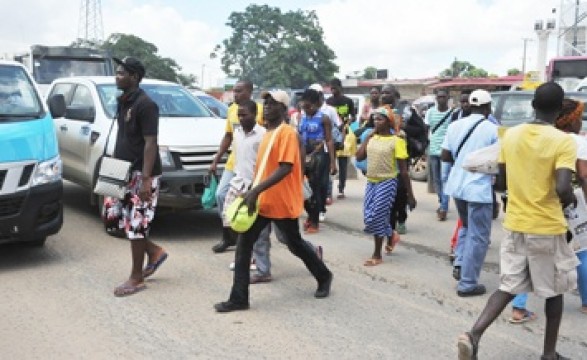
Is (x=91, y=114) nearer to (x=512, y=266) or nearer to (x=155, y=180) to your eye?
(x=155, y=180)

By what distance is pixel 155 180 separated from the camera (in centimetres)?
518

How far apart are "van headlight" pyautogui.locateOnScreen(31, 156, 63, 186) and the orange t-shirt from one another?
221 cm

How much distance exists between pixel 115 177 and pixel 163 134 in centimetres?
205

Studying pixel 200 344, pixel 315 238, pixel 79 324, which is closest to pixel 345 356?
pixel 200 344

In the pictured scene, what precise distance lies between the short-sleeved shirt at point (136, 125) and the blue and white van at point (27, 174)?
41.1 inches

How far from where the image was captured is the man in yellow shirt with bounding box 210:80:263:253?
6.14m

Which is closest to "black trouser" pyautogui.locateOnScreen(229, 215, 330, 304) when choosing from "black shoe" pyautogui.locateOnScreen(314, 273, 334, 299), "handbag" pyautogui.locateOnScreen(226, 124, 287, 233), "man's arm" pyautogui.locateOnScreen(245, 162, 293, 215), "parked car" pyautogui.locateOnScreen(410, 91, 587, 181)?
"handbag" pyautogui.locateOnScreen(226, 124, 287, 233)

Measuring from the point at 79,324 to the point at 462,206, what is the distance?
3194mm

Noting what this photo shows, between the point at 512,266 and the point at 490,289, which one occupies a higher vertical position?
the point at 512,266

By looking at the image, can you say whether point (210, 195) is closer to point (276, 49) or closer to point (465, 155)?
point (465, 155)

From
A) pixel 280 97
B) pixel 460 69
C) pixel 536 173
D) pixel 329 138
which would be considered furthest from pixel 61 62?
pixel 460 69

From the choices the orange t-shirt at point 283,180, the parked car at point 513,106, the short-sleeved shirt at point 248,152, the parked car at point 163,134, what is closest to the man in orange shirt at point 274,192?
the orange t-shirt at point 283,180

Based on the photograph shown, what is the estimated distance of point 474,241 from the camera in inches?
210

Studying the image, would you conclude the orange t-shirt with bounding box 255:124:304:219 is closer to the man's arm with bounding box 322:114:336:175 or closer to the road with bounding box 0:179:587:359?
the road with bounding box 0:179:587:359
